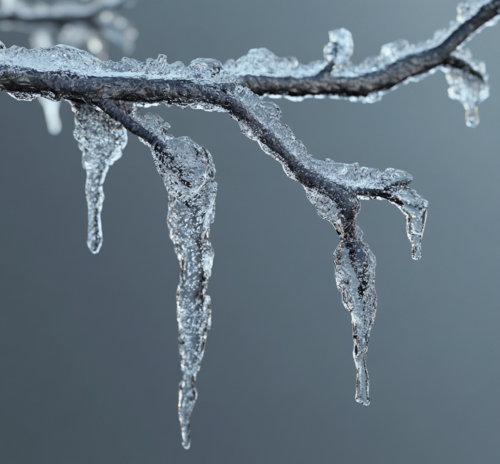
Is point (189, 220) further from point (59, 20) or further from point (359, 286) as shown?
point (59, 20)

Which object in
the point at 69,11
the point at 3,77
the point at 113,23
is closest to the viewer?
the point at 3,77

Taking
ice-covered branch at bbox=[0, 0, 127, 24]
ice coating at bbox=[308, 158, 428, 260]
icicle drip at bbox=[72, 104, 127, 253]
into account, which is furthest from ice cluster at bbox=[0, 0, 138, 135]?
ice coating at bbox=[308, 158, 428, 260]

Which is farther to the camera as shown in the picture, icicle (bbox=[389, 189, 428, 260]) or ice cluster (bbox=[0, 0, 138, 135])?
ice cluster (bbox=[0, 0, 138, 135])

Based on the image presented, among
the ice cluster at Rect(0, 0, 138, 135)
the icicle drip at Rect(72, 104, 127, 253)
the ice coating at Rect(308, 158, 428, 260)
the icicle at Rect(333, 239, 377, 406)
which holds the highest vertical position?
the ice cluster at Rect(0, 0, 138, 135)

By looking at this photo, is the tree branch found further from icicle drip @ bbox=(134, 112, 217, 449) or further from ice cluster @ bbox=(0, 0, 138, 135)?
Answer: ice cluster @ bbox=(0, 0, 138, 135)

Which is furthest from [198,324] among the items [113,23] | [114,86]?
[113,23]

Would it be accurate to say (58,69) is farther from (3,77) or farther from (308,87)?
Result: (308,87)

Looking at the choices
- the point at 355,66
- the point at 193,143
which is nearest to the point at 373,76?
the point at 355,66

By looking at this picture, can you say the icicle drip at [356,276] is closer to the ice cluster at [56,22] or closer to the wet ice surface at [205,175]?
the wet ice surface at [205,175]
